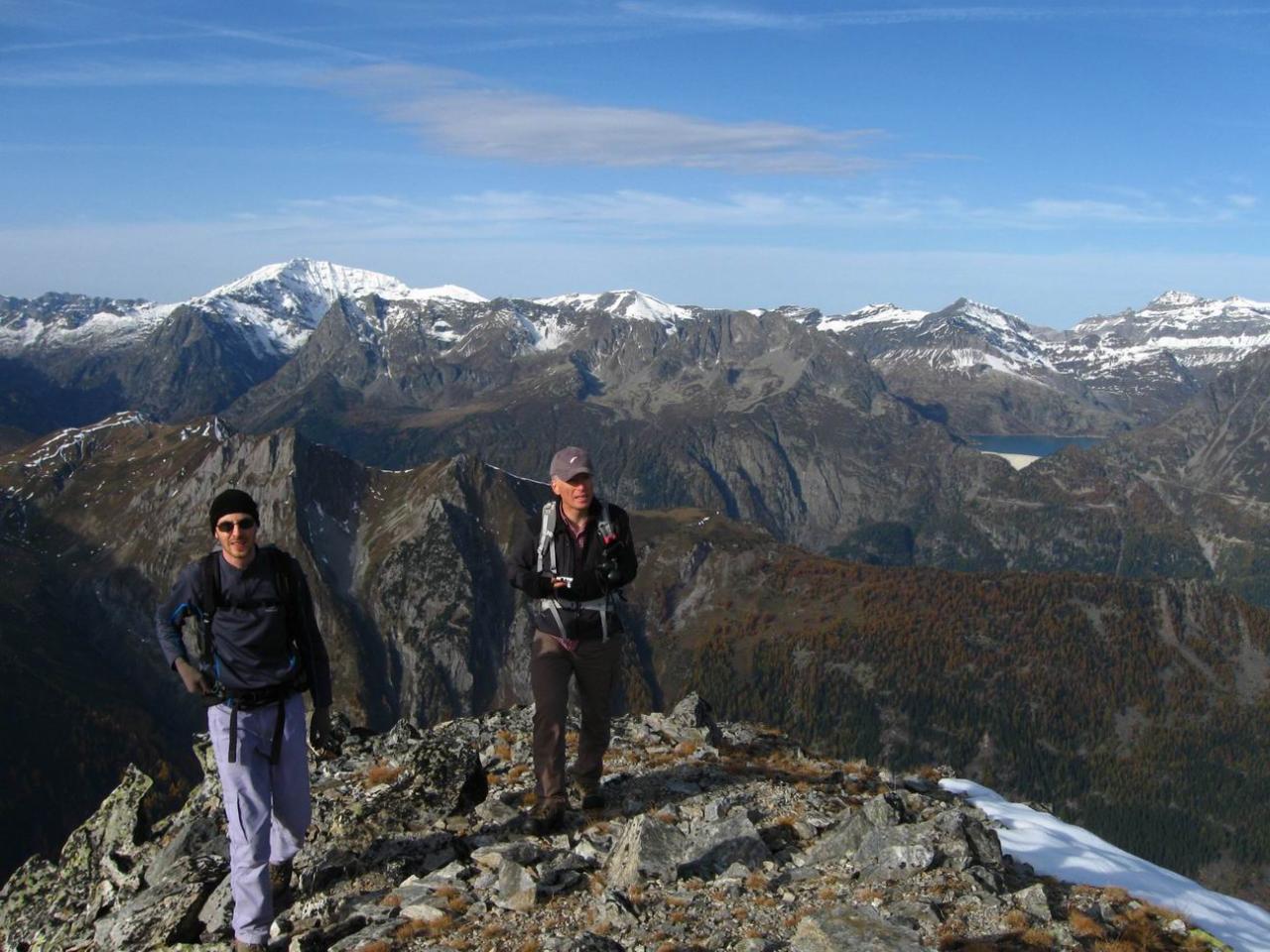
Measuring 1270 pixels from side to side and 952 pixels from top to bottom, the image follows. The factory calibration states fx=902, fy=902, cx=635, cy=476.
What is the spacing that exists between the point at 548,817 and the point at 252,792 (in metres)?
4.95

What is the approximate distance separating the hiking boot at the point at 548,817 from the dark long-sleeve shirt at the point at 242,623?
17.1 ft

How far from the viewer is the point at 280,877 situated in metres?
13.5

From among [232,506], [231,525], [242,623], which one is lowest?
[242,623]

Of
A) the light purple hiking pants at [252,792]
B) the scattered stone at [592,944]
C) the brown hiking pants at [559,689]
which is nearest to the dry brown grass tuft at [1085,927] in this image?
the scattered stone at [592,944]

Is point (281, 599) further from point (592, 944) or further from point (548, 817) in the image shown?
point (548, 817)

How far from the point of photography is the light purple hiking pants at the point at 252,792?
460 inches

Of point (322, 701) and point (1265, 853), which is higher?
point (322, 701)

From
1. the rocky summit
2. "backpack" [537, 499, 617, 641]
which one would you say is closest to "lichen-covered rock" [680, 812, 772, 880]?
the rocky summit

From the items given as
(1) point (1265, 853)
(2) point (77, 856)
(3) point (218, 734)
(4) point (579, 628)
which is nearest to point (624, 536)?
(4) point (579, 628)

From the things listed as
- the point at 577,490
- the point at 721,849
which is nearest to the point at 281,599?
the point at 577,490

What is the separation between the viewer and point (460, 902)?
41.9 feet

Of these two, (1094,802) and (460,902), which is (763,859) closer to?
(460,902)

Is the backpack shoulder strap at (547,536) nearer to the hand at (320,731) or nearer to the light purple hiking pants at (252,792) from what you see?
the hand at (320,731)

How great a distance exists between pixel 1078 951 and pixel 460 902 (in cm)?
817
